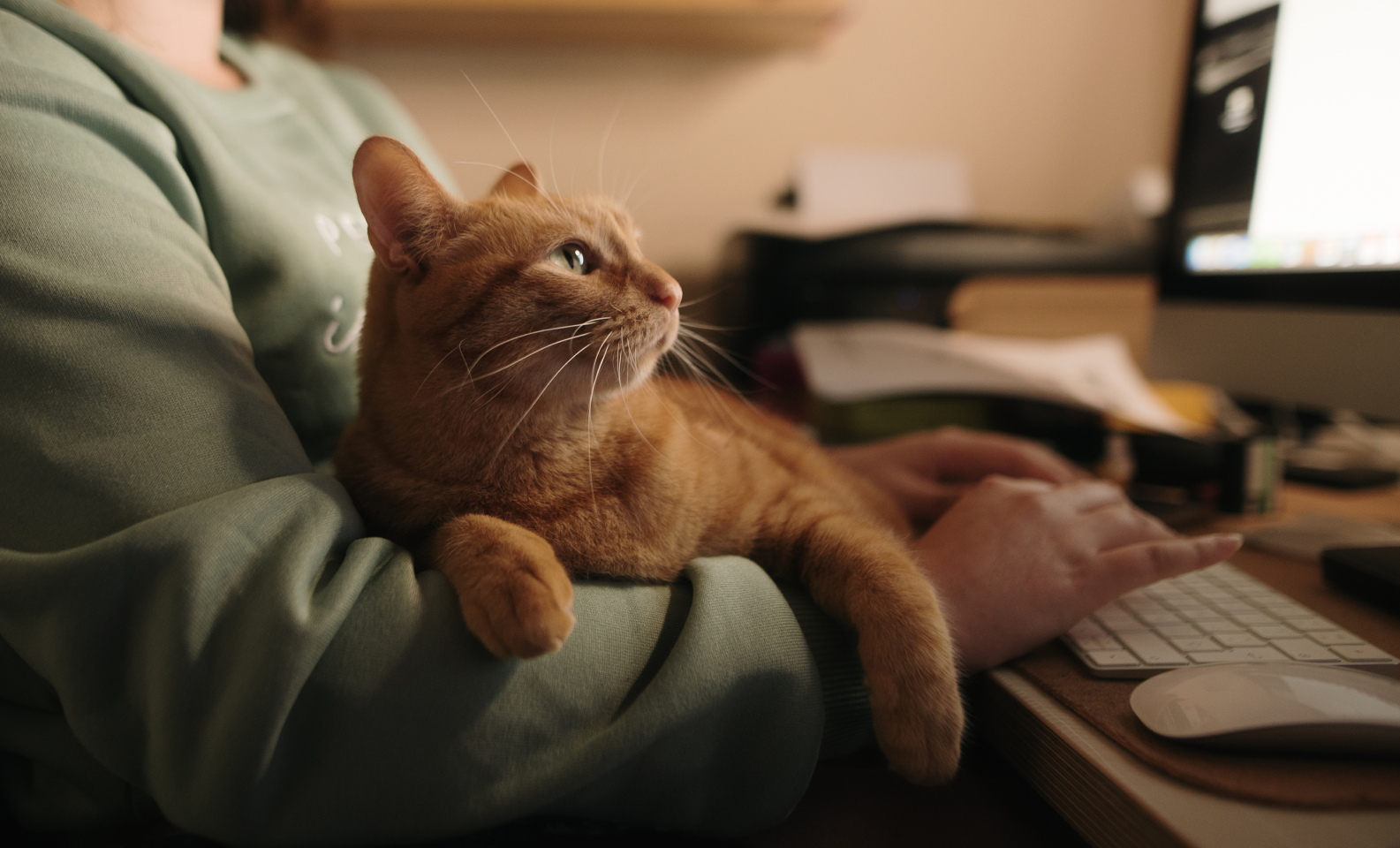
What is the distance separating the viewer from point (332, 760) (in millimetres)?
410

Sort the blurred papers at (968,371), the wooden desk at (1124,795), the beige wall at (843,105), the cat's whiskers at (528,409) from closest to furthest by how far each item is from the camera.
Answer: the wooden desk at (1124,795)
the cat's whiskers at (528,409)
the blurred papers at (968,371)
the beige wall at (843,105)

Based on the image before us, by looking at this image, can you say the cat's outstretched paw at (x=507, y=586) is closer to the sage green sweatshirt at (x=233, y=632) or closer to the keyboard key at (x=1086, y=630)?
the sage green sweatshirt at (x=233, y=632)

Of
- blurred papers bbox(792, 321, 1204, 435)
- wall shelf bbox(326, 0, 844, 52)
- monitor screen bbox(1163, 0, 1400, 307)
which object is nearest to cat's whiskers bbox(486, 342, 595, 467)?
blurred papers bbox(792, 321, 1204, 435)

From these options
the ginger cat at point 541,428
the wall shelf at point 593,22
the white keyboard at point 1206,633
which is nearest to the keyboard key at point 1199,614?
the white keyboard at point 1206,633

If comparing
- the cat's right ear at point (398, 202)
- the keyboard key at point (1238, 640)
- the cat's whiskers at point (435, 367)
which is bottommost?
the keyboard key at point (1238, 640)

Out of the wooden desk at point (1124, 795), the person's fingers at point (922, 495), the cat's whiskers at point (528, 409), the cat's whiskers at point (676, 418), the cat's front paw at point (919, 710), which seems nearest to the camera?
the wooden desk at point (1124, 795)

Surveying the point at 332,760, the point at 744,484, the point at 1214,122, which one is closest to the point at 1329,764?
the point at 744,484

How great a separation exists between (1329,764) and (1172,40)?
2.30 meters

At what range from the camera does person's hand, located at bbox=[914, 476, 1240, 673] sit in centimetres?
55

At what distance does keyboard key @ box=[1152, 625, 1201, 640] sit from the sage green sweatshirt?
26cm

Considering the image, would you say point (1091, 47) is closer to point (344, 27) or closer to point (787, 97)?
point (787, 97)

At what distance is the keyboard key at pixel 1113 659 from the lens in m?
0.51

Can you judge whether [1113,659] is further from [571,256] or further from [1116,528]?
[571,256]

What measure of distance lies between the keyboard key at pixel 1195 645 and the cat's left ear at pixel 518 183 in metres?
0.74
